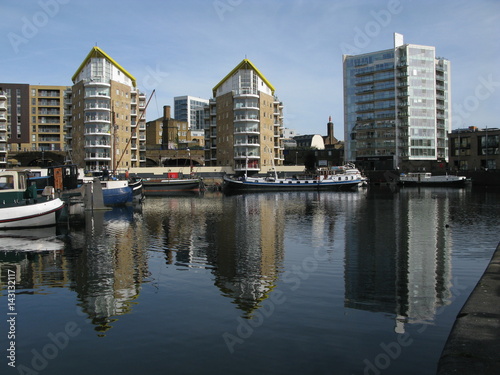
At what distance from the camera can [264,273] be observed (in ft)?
59.9

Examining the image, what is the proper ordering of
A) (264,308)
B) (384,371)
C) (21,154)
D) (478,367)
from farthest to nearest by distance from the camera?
(21,154)
(264,308)
(384,371)
(478,367)

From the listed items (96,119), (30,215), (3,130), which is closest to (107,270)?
(30,215)

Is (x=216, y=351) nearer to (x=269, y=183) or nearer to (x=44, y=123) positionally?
(x=269, y=183)

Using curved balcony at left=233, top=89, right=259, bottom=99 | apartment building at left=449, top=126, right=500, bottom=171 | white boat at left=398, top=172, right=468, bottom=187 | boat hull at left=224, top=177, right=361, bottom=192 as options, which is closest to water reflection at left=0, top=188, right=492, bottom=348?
boat hull at left=224, top=177, right=361, bottom=192

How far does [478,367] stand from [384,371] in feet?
6.98

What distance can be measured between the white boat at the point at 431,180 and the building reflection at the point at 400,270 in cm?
7372

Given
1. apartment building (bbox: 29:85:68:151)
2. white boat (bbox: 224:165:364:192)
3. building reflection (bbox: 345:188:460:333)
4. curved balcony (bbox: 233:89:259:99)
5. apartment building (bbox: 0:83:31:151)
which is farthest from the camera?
apartment building (bbox: 29:85:68:151)

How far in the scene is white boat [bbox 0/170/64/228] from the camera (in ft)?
101

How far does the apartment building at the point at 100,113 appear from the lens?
338 ft

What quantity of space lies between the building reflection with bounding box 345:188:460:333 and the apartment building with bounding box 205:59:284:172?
8035 centimetres

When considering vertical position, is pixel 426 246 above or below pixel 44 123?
below

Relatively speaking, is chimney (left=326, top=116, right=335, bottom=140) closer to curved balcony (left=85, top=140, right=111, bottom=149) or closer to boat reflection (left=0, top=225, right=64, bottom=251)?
curved balcony (left=85, top=140, right=111, bottom=149)

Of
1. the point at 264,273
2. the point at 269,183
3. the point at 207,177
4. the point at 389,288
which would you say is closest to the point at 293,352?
the point at 389,288

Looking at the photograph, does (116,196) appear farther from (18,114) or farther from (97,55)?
(18,114)
